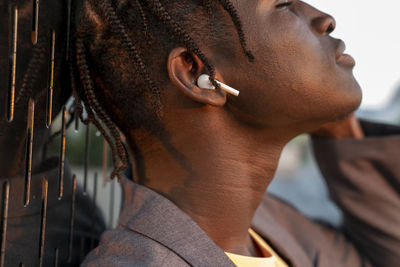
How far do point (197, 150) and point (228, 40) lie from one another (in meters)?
0.25

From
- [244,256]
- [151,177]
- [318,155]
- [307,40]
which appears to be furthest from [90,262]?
[318,155]

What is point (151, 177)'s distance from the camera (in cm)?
97

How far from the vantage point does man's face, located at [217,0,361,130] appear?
0.86 m

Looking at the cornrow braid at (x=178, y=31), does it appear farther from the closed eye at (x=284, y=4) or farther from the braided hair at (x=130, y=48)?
the closed eye at (x=284, y=4)

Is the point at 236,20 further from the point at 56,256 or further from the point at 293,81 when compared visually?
the point at 56,256

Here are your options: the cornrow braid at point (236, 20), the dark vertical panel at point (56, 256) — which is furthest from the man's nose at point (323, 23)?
the dark vertical panel at point (56, 256)

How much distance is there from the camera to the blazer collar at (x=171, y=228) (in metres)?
0.84

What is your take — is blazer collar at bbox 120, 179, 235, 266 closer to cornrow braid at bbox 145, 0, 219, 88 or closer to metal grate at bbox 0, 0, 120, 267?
metal grate at bbox 0, 0, 120, 267

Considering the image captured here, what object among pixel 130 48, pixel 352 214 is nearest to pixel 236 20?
pixel 130 48

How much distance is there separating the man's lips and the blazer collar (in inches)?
19.3

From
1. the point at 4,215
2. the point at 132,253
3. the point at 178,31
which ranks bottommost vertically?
the point at 132,253

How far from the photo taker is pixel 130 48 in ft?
2.79

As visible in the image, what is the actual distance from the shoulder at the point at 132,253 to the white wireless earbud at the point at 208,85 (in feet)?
1.11

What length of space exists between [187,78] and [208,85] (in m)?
0.05
